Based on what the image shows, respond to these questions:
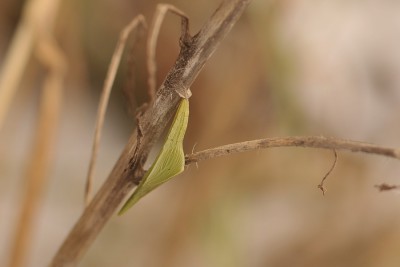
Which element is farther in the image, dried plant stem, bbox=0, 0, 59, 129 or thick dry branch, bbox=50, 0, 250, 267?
dried plant stem, bbox=0, 0, 59, 129

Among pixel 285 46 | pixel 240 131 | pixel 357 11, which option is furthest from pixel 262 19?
pixel 357 11

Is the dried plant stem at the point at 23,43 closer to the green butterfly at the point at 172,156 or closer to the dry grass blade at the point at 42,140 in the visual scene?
the dry grass blade at the point at 42,140

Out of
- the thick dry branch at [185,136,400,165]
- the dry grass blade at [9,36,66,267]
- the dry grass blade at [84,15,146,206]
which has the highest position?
the thick dry branch at [185,136,400,165]

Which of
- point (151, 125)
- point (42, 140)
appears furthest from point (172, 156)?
point (42, 140)

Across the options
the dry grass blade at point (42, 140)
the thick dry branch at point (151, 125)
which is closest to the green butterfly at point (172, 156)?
the thick dry branch at point (151, 125)

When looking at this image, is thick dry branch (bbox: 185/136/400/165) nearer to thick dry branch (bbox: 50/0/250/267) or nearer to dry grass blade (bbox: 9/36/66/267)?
thick dry branch (bbox: 50/0/250/267)

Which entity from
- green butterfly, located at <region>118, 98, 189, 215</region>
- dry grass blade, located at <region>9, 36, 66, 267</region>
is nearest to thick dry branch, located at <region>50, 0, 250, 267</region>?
green butterfly, located at <region>118, 98, 189, 215</region>
